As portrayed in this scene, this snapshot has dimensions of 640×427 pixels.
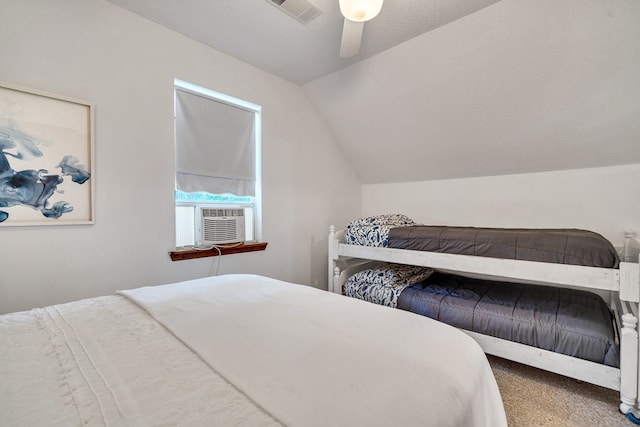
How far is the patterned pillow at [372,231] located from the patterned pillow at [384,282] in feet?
0.98

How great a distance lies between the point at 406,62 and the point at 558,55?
3.34ft

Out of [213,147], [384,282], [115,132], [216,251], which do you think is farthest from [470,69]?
[115,132]

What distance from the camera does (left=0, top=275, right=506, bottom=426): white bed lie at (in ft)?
1.91

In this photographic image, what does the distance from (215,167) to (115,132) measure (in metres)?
0.74

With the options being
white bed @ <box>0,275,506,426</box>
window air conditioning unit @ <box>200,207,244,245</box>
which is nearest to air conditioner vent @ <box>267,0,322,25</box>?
window air conditioning unit @ <box>200,207,244,245</box>

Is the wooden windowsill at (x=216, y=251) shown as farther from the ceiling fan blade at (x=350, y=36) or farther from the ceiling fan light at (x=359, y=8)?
the ceiling fan light at (x=359, y=8)

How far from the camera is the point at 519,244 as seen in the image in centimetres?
181

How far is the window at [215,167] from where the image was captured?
223cm

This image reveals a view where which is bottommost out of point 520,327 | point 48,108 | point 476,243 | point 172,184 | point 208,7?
point 520,327

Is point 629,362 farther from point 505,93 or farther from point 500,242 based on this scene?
point 505,93

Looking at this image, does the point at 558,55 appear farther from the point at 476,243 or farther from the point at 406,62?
the point at 476,243

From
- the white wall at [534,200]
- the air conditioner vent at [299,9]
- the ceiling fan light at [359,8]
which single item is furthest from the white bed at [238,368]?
the white wall at [534,200]

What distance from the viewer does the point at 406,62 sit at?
2.35 metres

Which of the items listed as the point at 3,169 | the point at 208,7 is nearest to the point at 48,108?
the point at 3,169
